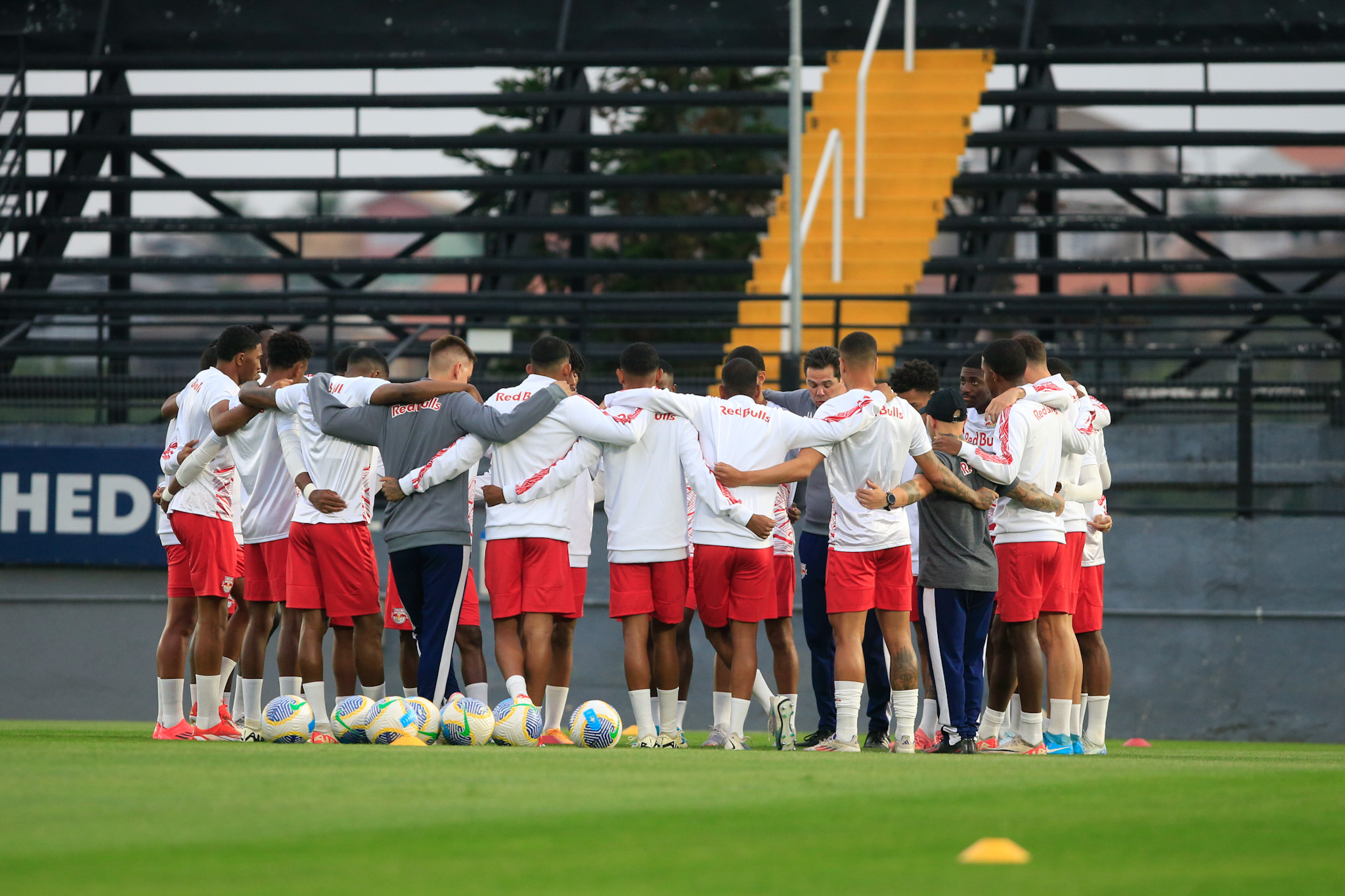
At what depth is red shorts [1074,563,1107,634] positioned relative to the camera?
9.26 m

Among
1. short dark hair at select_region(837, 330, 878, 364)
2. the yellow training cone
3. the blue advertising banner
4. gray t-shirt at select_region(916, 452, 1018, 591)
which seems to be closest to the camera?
the yellow training cone

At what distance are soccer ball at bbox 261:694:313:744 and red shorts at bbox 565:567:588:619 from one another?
146 centimetres

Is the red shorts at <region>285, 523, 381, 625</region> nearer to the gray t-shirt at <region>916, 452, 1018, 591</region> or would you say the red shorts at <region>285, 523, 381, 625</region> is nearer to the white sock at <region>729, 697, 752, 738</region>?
the white sock at <region>729, 697, 752, 738</region>

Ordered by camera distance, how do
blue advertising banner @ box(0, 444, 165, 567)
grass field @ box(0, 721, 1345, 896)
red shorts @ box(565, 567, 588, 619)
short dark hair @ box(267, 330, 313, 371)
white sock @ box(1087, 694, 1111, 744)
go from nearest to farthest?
1. grass field @ box(0, 721, 1345, 896)
2. red shorts @ box(565, 567, 588, 619)
3. short dark hair @ box(267, 330, 313, 371)
4. white sock @ box(1087, 694, 1111, 744)
5. blue advertising banner @ box(0, 444, 165, 567)

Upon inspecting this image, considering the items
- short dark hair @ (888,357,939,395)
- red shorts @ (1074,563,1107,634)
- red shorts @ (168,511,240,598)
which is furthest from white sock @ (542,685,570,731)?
red shorts @ (1074,563,1107,634)

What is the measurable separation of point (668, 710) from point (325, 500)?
2.16 m

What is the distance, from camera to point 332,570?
8.41 m

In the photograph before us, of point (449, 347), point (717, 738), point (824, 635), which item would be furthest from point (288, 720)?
point (824, 635)

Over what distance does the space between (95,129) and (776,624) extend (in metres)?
12.7

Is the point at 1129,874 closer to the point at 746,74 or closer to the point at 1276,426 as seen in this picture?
the point at 1276,426

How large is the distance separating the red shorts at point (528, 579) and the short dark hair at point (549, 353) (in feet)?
3.14

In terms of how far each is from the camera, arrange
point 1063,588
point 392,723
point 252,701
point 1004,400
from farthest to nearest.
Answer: point 252,701 < point 1063,588 < point 1004,400 < point 392,723

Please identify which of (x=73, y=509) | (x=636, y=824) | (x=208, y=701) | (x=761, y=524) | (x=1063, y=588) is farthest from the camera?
(x=73, y=509)

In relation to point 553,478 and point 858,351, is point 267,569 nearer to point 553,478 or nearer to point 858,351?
point 553,478
